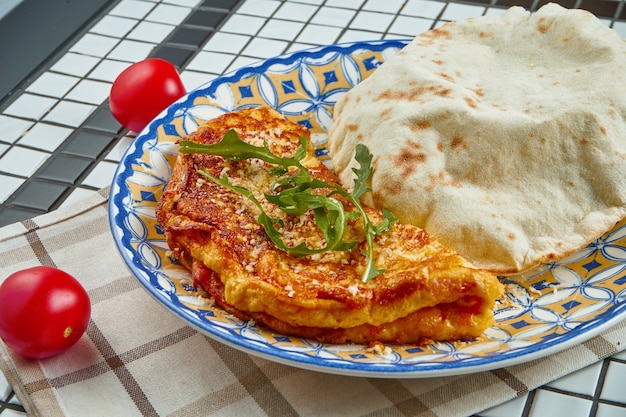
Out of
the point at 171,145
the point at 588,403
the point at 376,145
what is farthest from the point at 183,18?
the point at 588,403

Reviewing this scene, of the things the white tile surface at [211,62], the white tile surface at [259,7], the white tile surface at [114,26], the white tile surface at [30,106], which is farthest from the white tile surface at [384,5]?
the white tile surface at [30,106]

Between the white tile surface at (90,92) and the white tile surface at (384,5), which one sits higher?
the white tile surface at (384,5)

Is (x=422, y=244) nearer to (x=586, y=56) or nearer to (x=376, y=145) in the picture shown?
(x=376, y=145)

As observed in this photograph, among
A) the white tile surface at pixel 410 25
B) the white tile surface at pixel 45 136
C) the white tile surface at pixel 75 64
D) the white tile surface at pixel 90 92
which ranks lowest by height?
the white tile surface at pixel 45 136

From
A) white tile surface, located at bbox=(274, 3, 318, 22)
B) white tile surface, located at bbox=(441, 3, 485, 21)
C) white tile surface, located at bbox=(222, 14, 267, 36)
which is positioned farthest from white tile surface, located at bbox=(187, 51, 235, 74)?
white tile surface, located at bbox=(441, 3, 485, 21)

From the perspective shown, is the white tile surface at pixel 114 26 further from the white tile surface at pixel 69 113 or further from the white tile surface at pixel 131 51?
the white tile surface at pixel 69 113

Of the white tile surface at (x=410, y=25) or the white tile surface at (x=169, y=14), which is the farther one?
the white tile surface at (x=169, y=14)
